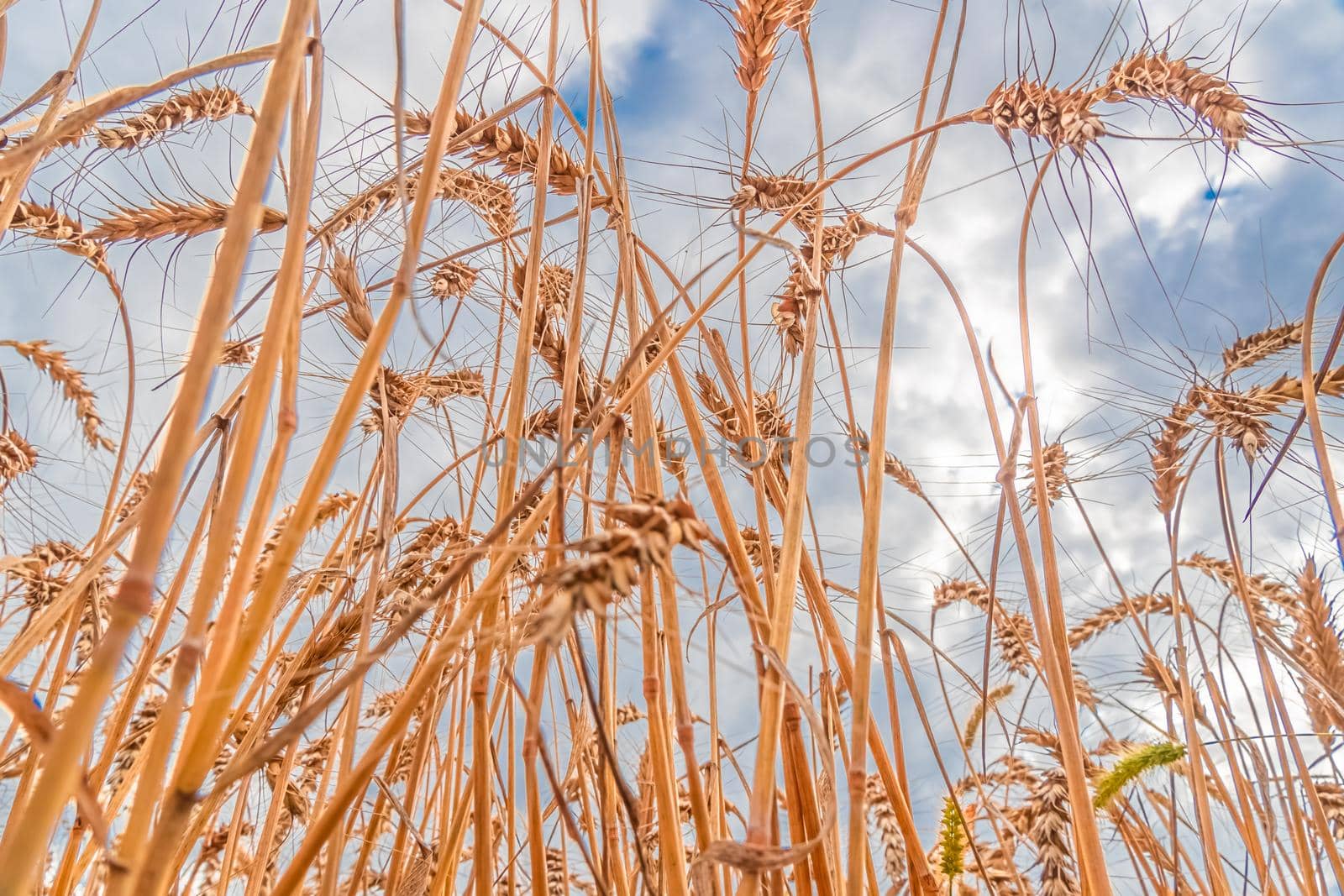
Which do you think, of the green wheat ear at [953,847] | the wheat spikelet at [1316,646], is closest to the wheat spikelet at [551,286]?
the green wheat ear at [953,847]

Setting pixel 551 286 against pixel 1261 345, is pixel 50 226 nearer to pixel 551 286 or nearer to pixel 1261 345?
pixel 551 286

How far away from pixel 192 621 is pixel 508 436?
1.28 feet

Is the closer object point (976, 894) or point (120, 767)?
point (120, 767)

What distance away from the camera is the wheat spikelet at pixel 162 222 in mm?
1396

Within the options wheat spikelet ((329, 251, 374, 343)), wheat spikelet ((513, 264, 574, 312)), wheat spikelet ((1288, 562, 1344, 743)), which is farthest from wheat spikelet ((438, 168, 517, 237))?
wheat spikelet ((1288, 562, 1344, 743))

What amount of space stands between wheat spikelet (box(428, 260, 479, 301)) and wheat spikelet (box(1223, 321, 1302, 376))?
177cm

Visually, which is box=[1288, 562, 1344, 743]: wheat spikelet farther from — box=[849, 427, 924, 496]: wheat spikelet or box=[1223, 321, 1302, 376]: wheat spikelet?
box=[849, 427, 924, 496]: wheat spikelet

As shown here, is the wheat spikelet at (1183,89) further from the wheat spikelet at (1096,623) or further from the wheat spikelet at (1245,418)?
the wheat spikelet at (1096,623)

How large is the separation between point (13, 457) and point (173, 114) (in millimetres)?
1123

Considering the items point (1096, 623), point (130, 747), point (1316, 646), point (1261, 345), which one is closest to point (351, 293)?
point (130, 747)

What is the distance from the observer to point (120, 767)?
1430 mm

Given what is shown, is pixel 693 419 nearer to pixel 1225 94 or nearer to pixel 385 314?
pixel 385 314

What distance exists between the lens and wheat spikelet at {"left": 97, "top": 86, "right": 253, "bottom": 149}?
1544 millimetres

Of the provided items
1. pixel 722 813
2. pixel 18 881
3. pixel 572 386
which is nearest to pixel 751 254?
pixel 572 386
